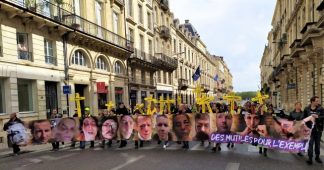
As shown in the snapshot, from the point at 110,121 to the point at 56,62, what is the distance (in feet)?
30.5

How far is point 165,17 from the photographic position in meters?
49.3

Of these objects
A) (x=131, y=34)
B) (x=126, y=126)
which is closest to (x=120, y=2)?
(x=131, y=34)

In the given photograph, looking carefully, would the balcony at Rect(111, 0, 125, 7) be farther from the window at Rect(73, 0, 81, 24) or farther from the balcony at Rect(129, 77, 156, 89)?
the balcony at Rect(129, 77, 156, 89)

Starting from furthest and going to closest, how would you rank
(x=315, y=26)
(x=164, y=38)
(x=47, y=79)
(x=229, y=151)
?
(x=164, y=38), (x=315, y=26), (x=47, y=79), (x=229, y=151)

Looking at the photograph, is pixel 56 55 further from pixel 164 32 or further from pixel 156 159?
pixel 164 32

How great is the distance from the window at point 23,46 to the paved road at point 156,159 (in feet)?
23.1

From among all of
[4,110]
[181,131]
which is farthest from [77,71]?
[181,131]

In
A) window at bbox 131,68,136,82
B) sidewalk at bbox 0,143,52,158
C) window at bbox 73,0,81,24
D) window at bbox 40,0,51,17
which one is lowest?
sidewalk at bbox 0,143,52,158

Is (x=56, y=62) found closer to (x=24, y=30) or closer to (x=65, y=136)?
(x=24, y=30)

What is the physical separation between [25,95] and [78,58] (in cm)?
621

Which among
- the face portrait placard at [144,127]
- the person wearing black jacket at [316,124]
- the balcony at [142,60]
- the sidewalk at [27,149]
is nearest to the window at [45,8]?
the sidewalk at [27,149]

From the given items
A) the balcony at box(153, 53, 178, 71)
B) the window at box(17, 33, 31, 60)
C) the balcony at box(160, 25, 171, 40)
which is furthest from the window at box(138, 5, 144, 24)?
the window at box(17, 33, 31, 60)

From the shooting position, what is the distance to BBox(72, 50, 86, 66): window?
78.2 ft

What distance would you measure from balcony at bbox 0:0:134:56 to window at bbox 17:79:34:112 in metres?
3.21
